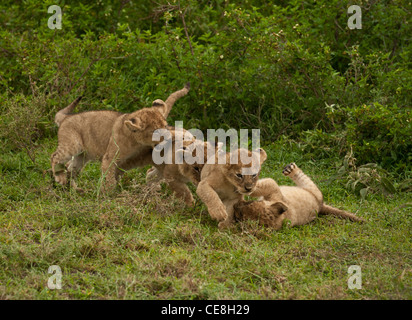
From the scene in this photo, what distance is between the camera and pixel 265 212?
6082 millimetres

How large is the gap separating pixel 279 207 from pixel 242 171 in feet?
1.68

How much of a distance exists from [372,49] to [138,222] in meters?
5.41

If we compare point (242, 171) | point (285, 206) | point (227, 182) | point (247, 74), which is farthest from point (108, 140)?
point (247, 74)

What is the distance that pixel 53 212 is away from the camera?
6160 millimetres

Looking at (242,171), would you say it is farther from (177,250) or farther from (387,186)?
(387,186)

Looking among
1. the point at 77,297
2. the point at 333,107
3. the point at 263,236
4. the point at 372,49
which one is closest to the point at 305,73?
the point at 333,107

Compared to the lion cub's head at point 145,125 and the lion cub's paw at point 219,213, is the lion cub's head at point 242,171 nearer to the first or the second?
the lion cub's paw at point 219,213

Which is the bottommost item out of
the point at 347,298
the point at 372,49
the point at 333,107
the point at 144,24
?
the point at 347,298

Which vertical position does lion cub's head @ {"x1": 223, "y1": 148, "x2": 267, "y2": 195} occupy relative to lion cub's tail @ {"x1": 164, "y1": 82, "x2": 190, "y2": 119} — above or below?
below

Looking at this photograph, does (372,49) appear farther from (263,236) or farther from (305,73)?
(263,236)

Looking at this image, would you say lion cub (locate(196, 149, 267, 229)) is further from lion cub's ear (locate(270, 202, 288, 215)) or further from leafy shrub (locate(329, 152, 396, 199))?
leafy shrub (locate(329, 152, 396, 199))

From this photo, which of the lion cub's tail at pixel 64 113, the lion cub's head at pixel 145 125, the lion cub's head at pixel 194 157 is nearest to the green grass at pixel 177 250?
the lion cub's head at pixel 194 157

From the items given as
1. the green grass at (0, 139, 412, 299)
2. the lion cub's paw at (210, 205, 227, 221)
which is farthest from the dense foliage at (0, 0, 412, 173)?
the lion cub's paw at (210, 205, 227, 221)

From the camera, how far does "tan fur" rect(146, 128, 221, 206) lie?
6652 millimetres
